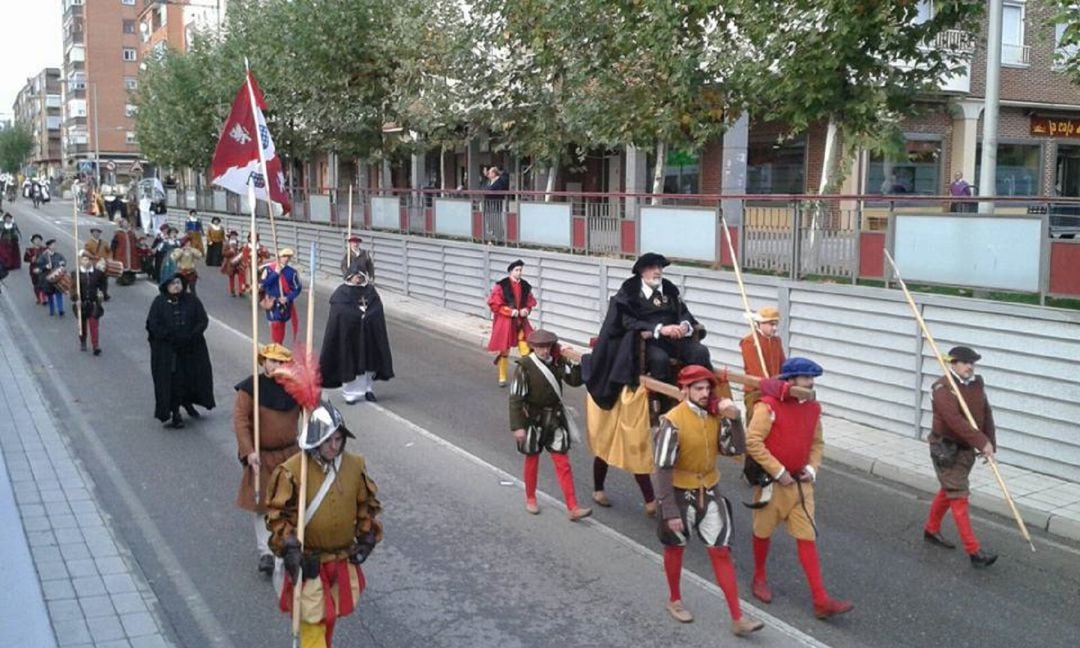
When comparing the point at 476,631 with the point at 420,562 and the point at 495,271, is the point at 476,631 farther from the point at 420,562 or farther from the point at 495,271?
the point at 495,271

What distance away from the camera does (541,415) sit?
27.8 ft

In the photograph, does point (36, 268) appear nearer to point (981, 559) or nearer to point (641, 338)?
point (641, 338)

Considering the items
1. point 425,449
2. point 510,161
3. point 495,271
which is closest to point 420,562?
point 425,449

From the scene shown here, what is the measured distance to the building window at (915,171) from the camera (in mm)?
26859

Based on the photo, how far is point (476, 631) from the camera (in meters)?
6.37

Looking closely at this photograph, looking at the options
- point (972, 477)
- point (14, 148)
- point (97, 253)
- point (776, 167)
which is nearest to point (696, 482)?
point (972, 477)

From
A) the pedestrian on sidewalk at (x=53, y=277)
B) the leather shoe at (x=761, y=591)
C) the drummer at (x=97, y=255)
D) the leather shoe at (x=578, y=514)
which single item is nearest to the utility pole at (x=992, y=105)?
the leather shoe at (x=578, y=514)

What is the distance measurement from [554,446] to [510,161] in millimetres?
26783

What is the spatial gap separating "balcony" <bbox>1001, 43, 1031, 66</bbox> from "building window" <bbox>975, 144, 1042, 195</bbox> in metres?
2.28

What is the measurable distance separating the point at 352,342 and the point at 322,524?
7779 millimetres

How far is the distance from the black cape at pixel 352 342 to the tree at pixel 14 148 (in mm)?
139000

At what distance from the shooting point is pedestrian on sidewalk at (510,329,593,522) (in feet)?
27.5

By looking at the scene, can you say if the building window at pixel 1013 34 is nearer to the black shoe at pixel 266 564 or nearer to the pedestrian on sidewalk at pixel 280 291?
the pedestrian on sidewalk at pixel 280 291

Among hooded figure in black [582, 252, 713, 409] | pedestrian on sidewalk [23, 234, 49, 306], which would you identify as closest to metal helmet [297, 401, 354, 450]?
hooded figure in black [582, 252, 713, 409]
